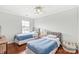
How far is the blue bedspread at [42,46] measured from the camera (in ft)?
3.97

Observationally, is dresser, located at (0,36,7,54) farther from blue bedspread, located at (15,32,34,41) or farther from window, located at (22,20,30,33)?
window, located at (22,20,30,33)

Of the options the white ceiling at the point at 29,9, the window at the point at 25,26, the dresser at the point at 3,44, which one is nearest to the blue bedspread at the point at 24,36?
the window at the point at 25,26

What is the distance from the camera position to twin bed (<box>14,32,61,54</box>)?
1218mm

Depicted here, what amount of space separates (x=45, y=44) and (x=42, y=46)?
0.07 m

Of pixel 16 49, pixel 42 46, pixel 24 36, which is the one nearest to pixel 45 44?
pixel 42 46

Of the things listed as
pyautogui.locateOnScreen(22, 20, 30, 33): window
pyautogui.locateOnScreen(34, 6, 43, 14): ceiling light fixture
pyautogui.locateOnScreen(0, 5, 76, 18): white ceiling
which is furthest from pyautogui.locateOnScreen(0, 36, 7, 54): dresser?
pyautogui.locateOnScreen(34, 6, 43, 14): ceiling light fixture

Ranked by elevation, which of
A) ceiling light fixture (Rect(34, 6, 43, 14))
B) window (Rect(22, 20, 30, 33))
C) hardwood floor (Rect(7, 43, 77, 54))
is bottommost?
hardwood floor (Rect(7, 43, 77, 54))

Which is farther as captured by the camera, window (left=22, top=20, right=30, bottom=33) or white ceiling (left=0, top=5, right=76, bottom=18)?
window (left=22, top=20, right=30, bottom=33)

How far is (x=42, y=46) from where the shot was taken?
3.99 feet
